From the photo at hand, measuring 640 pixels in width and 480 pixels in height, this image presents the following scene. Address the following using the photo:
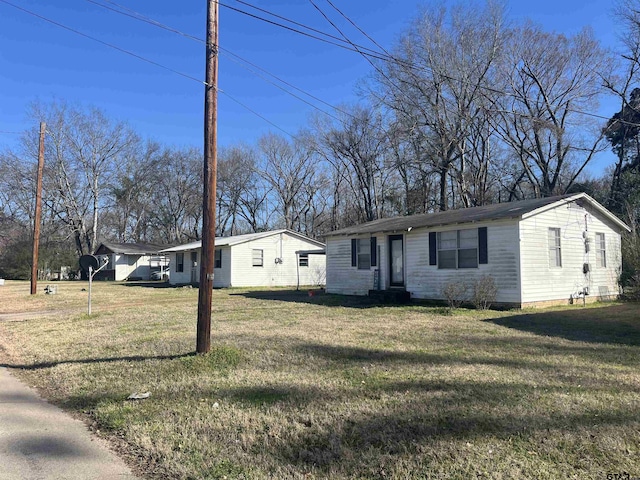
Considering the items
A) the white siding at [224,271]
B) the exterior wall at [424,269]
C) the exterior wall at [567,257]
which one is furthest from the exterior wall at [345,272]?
the white siding at [224,271]

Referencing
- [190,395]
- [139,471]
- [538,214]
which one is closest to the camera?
[139,471]

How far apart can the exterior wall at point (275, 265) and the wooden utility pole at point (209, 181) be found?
19632 millimetres

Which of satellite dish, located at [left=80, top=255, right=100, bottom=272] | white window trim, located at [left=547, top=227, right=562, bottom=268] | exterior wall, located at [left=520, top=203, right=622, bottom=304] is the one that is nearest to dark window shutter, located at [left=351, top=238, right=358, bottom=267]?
exterior wall, located at [left=520, top=203, right=622, bottom=304]

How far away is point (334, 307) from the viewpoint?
49.0 feet

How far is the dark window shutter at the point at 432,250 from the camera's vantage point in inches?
612

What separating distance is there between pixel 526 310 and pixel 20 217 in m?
47.6

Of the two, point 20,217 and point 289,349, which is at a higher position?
point 20,217

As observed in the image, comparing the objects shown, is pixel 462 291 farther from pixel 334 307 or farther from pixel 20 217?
pixel 20 217

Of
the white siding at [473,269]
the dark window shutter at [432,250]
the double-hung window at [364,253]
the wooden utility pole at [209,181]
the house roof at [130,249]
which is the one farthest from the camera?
the house roof at [130,249]

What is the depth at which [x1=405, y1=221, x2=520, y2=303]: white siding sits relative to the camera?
44.6ft

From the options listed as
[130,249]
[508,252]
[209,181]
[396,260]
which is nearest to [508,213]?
[508,252]

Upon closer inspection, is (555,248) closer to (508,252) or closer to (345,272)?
(508,252)

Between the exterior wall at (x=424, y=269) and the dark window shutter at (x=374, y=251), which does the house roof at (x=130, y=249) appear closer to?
the exterior wall at (x=424, y=269)

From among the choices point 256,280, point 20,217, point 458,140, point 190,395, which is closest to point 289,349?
point 190,395
